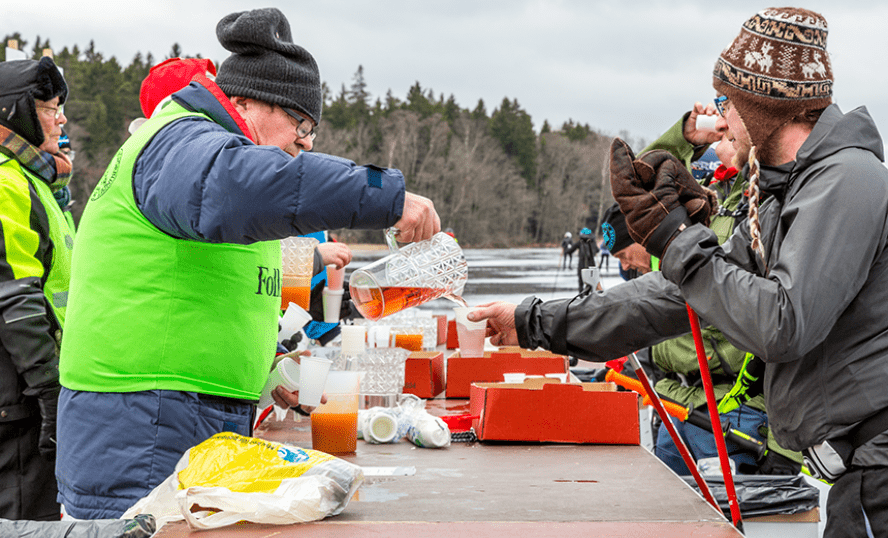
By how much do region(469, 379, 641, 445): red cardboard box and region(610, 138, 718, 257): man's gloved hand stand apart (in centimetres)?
80

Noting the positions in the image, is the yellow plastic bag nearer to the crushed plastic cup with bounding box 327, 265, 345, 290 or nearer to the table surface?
the table surface

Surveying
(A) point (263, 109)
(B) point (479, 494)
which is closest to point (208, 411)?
(B) point (479, 494)

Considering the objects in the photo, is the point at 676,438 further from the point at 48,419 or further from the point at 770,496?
the point at 48,419

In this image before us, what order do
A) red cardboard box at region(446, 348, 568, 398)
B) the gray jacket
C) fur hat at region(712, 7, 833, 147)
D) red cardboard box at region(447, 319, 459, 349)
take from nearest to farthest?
the gray jacket < fur hat at region(712, 7, 833, 147) < red cardboard box at region(446, 348, 568, 398) < red cardboard box at region(447, 319, 459, 349)

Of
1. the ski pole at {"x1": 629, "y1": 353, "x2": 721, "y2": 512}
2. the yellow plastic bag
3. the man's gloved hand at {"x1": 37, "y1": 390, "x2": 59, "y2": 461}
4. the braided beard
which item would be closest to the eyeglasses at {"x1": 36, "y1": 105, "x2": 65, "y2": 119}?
the man's gloved hand at {"x1": 37, "y1": 390, "x2": 59, "y2": 461}

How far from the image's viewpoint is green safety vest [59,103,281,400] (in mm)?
1733

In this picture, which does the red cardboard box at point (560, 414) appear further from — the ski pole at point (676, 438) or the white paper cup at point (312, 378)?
the white paper cup at point (312, 378)

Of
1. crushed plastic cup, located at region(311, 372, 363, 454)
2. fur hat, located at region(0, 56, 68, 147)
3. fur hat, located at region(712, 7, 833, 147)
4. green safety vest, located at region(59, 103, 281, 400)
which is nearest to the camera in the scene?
fur hat, located at region(712, 7, 833, 147)

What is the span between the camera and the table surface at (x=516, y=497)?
61.5 inches

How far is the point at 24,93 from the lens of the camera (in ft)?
10.2

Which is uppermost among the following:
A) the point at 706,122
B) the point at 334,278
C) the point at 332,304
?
the point at 706,122

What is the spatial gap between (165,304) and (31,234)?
1.50 meters

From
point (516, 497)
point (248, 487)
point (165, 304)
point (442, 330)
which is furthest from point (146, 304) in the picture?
point (442, 330)

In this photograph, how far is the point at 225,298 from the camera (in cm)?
181
